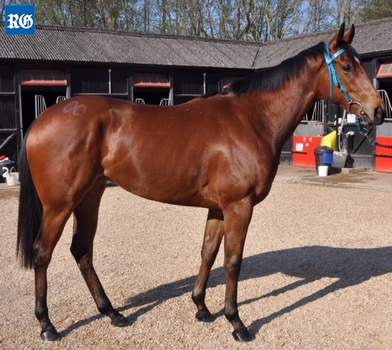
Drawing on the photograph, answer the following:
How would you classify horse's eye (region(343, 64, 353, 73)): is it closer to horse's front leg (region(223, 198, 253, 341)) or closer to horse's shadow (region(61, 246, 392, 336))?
horse's front leg (region(223, 198, 253, 341))

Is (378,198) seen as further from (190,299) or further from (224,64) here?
(224,64)

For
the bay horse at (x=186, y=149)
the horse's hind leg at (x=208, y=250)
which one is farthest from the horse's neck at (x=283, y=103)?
the horse's hind leg at (x=208, y=250)

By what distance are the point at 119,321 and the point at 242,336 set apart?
36.3 inches

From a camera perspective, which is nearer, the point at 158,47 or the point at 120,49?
the point at 120,49

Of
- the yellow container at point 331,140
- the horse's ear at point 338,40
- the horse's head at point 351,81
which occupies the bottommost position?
the yellow container at point 331,140

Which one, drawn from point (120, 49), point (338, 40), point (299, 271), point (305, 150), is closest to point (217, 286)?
point (299, 271)

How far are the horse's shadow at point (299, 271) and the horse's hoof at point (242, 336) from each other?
0.15m

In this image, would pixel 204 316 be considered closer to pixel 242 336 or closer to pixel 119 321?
pixel 242 336

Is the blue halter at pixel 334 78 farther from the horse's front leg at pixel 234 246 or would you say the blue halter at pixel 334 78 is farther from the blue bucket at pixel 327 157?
the blue bucket at pixel 327 157

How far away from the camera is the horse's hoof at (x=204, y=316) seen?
12.2 ft

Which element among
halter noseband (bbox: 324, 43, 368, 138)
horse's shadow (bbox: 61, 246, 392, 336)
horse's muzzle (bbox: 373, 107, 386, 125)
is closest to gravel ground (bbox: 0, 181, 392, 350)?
horse's shadow (bbox: 61, 246, 392, 336)

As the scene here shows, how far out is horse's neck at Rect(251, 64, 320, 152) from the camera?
3.64 metres

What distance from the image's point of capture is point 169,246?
18.9ft

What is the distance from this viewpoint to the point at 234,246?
345 cm
